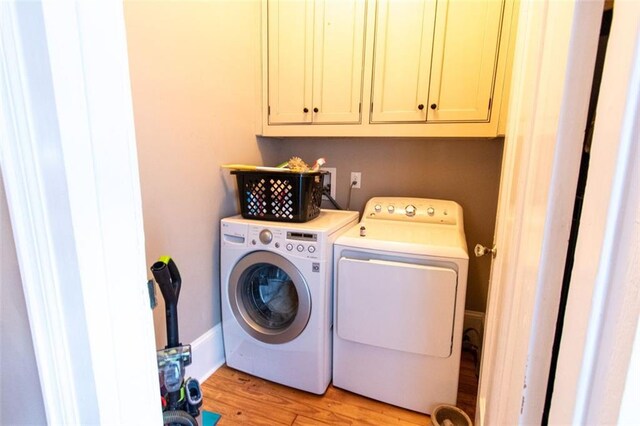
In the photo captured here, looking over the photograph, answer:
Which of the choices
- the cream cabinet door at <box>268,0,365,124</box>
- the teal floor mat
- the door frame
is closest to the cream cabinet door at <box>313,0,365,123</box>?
the cream cabinet door at <box>268,0,365,124</box>

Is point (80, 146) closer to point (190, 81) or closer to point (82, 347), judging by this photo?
point (82, 347)

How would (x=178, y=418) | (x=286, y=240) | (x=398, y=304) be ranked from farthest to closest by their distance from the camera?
(x=286, y=240)
(x=398, y=304)
(x=178, y=418)

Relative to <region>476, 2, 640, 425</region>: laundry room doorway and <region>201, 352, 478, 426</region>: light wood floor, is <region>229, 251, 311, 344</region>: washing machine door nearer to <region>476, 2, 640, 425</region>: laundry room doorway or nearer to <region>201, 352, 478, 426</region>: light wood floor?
<region>201, 352, 478, 426</region>: light wood floor

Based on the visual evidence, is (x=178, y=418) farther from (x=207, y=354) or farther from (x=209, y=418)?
(x=207, y=354)

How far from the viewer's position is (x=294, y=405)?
58.6 inches

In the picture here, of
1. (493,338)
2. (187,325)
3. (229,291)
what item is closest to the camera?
(493,338)

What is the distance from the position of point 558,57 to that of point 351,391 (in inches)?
63.0

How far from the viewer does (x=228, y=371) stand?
5.63ft

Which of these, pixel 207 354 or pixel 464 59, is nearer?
pixel 464 59

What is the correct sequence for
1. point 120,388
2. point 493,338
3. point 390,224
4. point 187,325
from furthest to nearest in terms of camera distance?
point 390,224, point 187,325, point 493,338, point 120,388

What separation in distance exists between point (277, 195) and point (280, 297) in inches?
22.9

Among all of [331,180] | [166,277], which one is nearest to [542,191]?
[166,277]

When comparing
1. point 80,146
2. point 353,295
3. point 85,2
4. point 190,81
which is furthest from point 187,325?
point 85,2

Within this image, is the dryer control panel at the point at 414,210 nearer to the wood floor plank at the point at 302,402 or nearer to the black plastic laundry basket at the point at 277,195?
the black plastic laundry basket at the point at 277,195
